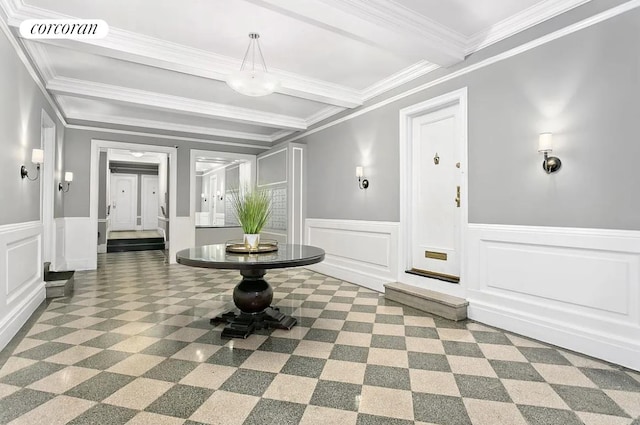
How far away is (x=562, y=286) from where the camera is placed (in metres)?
2.72

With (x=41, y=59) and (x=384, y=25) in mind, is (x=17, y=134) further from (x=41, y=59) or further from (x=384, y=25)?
(x=384, y=25)

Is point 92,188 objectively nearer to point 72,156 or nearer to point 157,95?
point 72,156

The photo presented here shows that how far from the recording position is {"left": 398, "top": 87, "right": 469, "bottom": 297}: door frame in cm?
348

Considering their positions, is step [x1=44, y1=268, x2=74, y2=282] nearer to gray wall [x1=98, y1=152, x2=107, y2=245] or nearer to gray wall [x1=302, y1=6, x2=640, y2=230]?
gray wall [x1=98, y1=152, x2=107, y2=245]

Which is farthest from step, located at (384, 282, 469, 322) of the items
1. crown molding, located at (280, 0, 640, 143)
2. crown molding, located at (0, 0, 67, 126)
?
crown molding, located at (0, 0, 67, 126)

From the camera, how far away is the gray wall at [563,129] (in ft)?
7.84

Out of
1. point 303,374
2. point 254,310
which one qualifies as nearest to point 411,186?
point 254,310

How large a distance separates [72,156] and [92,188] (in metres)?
0.66

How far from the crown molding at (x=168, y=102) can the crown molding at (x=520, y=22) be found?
3.55m

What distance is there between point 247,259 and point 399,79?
308 centimetres

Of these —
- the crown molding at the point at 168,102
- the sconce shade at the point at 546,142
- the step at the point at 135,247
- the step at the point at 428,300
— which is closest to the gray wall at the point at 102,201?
the step at the point at 135,247

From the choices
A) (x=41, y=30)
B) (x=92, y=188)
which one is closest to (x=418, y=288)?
(x=41, y=30)

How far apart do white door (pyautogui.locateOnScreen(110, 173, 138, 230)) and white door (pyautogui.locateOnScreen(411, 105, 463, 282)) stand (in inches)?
506

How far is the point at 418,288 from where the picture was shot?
A: 3.92 m
